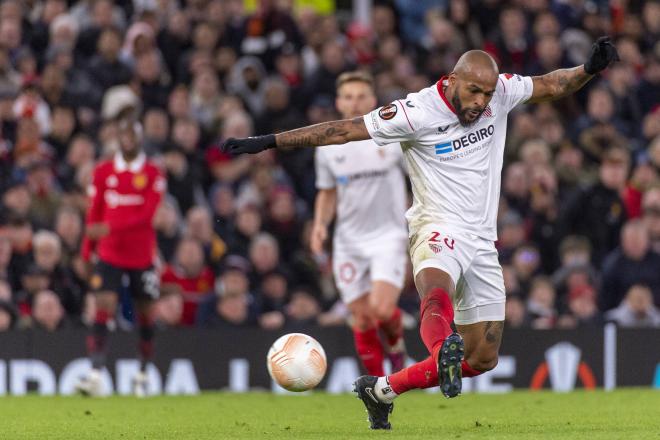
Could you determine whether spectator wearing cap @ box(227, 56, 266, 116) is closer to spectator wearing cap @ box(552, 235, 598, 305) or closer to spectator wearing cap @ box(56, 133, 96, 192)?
spectator wearing cap @ box(56, 133, 96, 192)

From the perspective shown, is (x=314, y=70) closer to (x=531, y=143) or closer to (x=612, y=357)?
(x=531, y=143)

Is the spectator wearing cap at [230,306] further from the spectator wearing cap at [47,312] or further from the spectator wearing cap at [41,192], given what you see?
the spectator wearing cap at [41,192]

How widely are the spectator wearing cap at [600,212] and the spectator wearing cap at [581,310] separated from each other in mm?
1048

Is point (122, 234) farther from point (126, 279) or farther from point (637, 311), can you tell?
point (637, 311)

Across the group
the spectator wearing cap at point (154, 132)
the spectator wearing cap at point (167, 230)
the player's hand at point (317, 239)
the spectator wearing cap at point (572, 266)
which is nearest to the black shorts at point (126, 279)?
the spectator wearing cap at point (167, 230)

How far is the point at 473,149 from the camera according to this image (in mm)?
8703

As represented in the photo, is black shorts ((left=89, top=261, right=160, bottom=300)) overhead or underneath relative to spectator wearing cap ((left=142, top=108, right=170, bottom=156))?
underneath

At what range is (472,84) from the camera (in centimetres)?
839

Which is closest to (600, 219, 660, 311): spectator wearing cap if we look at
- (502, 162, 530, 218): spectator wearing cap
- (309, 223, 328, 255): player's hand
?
(502, 162, 530, 218): spectator wearing cap

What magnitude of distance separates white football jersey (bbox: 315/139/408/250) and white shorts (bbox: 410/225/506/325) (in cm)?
305

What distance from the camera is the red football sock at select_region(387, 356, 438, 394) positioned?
328 inches

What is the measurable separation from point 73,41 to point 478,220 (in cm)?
955

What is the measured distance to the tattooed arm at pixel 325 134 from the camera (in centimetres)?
840

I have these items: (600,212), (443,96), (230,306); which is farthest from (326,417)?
(600,212)
